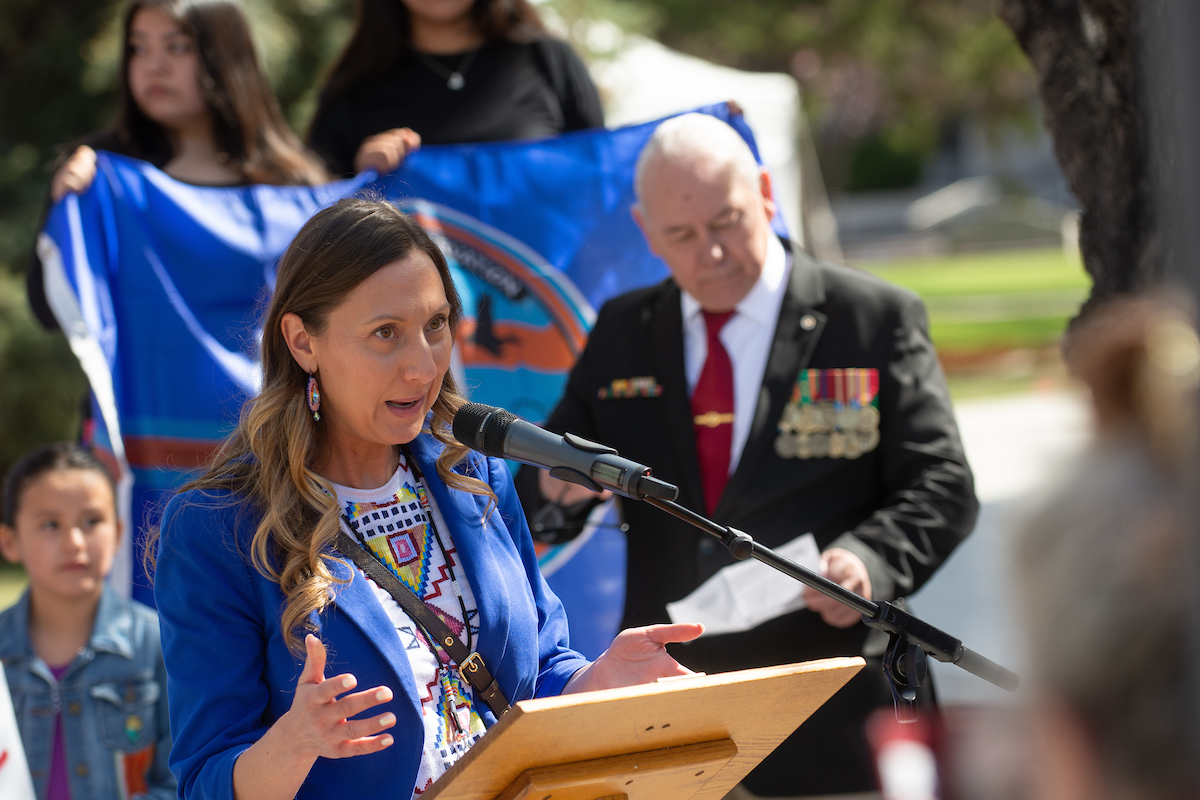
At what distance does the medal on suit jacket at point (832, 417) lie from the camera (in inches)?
125

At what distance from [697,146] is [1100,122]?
117 cm

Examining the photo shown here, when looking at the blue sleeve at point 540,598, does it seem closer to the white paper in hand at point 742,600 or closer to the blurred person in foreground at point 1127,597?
the white paper in hand at point 742,600

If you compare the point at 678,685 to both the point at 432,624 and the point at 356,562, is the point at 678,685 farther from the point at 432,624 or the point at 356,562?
the point at 356,562

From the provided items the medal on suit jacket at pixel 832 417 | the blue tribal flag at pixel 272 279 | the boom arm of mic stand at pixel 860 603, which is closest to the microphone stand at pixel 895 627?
the boom arm of mic stand at pixel 860 603

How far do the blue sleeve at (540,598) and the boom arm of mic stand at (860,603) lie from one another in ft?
1.39

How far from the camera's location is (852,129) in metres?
34.8

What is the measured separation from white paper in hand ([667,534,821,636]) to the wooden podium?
115 centimetres

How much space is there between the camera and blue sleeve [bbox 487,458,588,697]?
2281 mm

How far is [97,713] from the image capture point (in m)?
3.42

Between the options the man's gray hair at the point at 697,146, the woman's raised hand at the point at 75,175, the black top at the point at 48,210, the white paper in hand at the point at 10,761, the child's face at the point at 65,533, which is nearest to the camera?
the white paper in hand at the point at 10,761

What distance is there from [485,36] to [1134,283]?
7.83ft

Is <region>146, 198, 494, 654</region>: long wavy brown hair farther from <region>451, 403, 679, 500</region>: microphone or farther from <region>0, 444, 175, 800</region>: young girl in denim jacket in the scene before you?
<region>0, 444, 175, 800</region>: young girl in denim jacket

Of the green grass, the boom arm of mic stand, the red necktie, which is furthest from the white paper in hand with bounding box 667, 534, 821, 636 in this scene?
the green grass

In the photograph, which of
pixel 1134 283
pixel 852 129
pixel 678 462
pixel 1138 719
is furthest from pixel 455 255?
pixel 852 129
